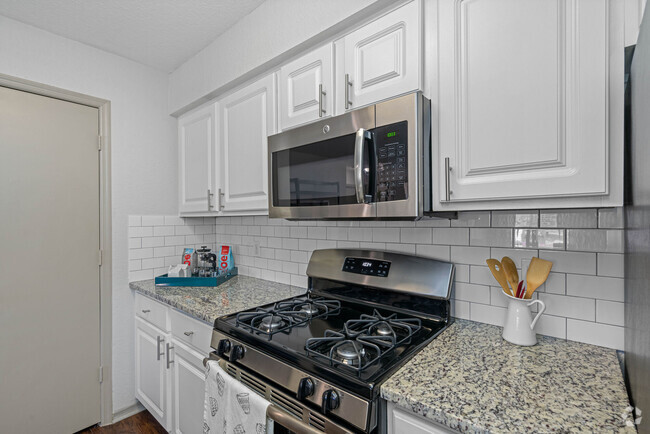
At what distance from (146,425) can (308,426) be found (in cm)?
181

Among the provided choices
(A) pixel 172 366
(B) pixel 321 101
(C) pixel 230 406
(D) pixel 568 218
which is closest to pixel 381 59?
(B) pixel 321 101

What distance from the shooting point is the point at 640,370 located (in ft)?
2.16

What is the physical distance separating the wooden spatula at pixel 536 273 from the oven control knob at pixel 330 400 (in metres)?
0.72

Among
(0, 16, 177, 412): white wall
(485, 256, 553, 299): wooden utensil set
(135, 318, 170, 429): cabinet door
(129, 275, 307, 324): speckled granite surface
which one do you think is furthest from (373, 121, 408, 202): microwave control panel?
(0, 16, 177, 412): white wall

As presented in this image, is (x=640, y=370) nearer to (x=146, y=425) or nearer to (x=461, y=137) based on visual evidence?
(x=461, y=137)

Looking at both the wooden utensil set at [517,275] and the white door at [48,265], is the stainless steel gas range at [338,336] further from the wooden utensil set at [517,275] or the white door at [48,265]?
the white door at [48,265]

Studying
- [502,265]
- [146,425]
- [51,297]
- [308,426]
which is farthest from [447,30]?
[146,425]

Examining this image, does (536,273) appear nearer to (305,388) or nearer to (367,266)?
(367,266)

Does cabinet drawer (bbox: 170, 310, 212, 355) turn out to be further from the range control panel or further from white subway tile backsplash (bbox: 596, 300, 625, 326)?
white subway tile backsplash (bbox: 596, 300, 625, 326)

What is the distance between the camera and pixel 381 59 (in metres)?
1.23

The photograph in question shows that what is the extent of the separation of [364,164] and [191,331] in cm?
123

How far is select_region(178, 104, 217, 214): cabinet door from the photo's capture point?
2139 millimetres

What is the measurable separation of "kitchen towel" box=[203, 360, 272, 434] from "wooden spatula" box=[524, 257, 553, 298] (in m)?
0.96

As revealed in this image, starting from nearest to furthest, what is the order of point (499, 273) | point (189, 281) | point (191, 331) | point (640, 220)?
point (640, 220) < point (499, 273) < point (191, 331) < point (189, 281)
